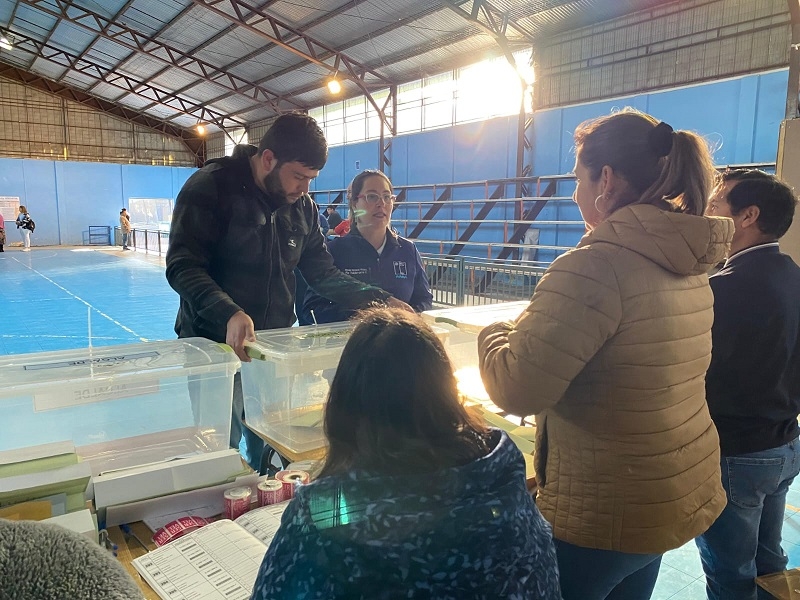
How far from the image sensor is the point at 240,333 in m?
1.70

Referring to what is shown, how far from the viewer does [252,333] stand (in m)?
1.72

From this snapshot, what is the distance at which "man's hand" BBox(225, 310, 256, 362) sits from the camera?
5.57 feet

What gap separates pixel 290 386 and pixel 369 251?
109 centimetres

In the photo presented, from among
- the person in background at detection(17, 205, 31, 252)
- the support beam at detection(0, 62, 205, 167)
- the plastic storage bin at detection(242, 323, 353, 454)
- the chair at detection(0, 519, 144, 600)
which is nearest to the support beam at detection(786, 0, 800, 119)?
the plastic storage bin at detection(242, 323, 353, 454)

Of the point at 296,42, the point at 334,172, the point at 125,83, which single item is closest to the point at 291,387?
the point at 296,42

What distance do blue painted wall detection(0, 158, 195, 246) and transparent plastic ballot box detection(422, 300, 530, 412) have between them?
23370mm

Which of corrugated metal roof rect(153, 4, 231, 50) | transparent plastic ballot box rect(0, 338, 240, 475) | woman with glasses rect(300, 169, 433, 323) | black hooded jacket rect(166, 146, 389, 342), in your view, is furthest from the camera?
corrugated metal roof rect(153, 4, 231, 50)

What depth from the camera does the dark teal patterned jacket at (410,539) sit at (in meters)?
0.67

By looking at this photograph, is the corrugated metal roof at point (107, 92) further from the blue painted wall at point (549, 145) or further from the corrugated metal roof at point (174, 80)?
the blue painted wall at point (549, 145)

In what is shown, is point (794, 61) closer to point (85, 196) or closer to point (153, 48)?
point (153, 48)

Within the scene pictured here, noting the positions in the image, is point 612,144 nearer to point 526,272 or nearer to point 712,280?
point 712,280

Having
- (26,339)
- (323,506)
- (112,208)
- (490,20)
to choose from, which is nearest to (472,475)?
(323,506)

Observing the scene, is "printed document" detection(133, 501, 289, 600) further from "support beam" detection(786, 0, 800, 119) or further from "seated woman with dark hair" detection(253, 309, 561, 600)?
"support beam" detection(786, 0, 800, 119)

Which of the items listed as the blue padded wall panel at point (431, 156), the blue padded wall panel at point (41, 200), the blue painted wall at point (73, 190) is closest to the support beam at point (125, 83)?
the blue painted wall at point (73, 190)
